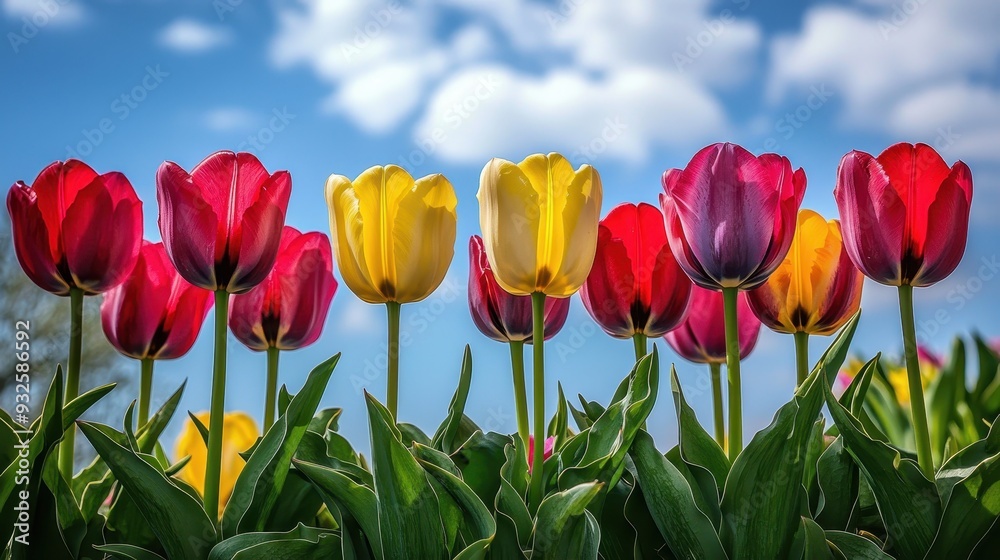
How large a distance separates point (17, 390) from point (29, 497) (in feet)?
0.82

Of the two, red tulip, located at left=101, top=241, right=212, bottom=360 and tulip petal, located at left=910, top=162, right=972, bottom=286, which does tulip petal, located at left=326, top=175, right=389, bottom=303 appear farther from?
tulip petal, located at left=910, top=162, right=972, bottom=286

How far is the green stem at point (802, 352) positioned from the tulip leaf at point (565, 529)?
1.36ft

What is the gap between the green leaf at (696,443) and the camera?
100 cm

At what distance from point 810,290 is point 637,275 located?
0.23 m

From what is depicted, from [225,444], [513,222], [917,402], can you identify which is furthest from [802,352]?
[225,444]

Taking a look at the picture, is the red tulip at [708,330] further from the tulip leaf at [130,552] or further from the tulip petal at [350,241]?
the tulip leaf at [130,552]

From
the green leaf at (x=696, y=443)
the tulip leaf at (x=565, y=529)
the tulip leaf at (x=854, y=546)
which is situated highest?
the green leaf at (x=696, y=443)

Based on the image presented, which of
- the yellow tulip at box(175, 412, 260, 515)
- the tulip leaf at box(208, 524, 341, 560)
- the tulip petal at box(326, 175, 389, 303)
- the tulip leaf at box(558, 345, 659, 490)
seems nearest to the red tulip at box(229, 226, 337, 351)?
the tulip petal at box(326, 175, 389, 303)

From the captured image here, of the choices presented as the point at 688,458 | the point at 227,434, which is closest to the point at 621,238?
the point at 688,458

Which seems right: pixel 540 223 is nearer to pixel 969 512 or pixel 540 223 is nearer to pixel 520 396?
pixel 520 396

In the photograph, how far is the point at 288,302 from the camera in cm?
120

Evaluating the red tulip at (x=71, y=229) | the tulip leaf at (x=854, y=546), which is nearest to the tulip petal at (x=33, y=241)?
the red tulip at (x=71, y=229)

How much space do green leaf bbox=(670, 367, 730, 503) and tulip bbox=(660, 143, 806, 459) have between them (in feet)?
0.10

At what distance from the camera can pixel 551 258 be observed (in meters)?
1.03
